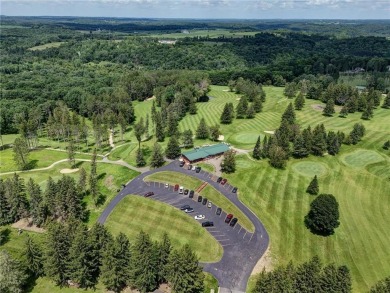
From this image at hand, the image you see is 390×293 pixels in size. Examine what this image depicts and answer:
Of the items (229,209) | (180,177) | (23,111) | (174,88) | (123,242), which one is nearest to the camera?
(123,242)

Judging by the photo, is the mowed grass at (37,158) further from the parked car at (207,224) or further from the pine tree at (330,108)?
the pine tree at (330,108)

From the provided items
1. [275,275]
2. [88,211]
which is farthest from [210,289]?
[88,211]

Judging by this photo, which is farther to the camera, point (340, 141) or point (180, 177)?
point (340, 141)

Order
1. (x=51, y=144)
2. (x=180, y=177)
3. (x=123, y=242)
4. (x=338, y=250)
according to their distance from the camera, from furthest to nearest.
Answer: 1. (x=51, y=144)
2. (x=180, y=177)
3. (x=338, y=250)
4. (x=123, y=242)

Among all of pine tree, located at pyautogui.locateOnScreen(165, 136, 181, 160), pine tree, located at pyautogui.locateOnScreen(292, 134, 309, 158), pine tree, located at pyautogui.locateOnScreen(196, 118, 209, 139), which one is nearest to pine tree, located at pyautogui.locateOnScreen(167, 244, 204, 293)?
pine tree, located at pyautogui.locateOnScreen(165, 136, 181, 160)

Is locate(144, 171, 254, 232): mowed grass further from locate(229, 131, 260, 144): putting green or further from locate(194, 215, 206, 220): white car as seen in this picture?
locate(229, 131, 260, 144): putting green

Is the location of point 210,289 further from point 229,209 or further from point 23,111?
point 23,111
